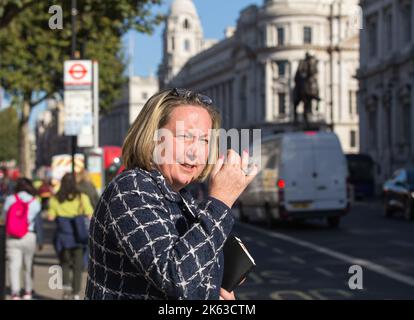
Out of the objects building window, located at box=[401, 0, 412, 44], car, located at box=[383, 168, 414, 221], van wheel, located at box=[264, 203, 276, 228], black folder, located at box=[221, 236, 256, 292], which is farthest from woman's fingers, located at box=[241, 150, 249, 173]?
building window, located at box=[401, 0, 412, 44]

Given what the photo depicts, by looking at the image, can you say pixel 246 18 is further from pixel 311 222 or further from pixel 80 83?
pixel 80 83

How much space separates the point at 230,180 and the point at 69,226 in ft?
29.9

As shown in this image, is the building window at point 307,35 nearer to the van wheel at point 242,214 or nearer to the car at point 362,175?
the car at point 362,175

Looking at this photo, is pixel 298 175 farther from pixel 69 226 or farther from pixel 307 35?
pixel 307 35

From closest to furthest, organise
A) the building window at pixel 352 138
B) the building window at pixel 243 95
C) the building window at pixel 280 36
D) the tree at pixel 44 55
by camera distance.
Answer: the tree at pixel 44 55, the building window at pixel 352 138, the building window at pixel 280 36, the building window at pixel 243 95

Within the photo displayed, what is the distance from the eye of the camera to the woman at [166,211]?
2.32 metres

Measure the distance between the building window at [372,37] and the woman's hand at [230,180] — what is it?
6301cm

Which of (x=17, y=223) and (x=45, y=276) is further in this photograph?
(x=45, y=276)

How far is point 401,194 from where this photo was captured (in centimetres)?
2852

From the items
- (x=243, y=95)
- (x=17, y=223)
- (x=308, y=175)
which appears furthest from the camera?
(x=243, y=95)

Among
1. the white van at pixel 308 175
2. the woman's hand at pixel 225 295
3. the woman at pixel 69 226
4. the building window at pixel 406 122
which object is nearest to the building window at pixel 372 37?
the building window at pixel 406 122

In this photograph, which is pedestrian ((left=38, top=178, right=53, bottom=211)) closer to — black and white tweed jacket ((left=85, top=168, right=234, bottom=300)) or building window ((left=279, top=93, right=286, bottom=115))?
black and white tweed jacket ((left=85, top=168, right=234, bottom=300))

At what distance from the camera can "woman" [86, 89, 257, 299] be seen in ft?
7.63

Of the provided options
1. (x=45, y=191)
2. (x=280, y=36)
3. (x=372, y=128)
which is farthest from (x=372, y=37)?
(x=45, y=191)
